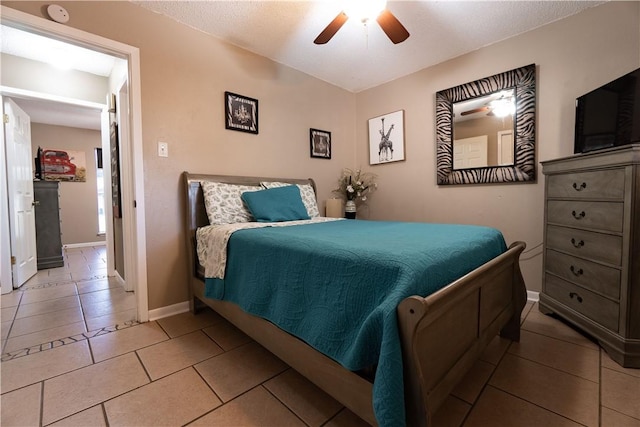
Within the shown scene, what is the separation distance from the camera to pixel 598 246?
5.42 feet

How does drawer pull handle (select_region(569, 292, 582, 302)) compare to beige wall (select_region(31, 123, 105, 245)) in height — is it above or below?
below

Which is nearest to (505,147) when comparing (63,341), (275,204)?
(275,204)

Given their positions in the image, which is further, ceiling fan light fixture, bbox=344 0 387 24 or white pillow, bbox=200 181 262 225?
white pillow, bbox=200 181 262 225

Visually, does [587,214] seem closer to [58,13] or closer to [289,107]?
[289,107]

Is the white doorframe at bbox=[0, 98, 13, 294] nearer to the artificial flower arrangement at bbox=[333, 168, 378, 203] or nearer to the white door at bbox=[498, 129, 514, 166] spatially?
the artificial flower arrangement at bbox=[333, 168, 378, 203]

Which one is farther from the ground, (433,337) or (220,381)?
(433,337)

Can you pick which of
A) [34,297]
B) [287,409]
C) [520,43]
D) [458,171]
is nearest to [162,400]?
[287,409]

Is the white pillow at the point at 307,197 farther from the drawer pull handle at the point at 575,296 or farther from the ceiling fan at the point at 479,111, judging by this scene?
the drawer pull handle at the point at 575,296

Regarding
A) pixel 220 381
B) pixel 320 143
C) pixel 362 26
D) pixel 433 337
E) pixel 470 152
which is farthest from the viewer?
pixel 320 143

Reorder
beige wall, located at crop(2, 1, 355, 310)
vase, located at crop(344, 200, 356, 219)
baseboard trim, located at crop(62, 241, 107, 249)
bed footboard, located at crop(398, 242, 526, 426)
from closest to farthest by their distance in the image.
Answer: bed footboard, located at crop(398, 242, 526, 426)
beige wall, located at crop(2, 1, 355, 310)
vase, located at crop(344, 200, 356, 219)
baseboard trim, located at crop(62, 241, 107, 249)

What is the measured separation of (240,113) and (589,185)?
274 centimetres

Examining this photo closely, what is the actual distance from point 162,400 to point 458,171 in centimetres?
297

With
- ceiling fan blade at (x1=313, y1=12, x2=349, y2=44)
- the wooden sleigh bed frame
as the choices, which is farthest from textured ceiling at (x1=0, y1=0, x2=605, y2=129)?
the wooden sleigh bed frame

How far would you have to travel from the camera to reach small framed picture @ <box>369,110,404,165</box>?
3.26 meters
